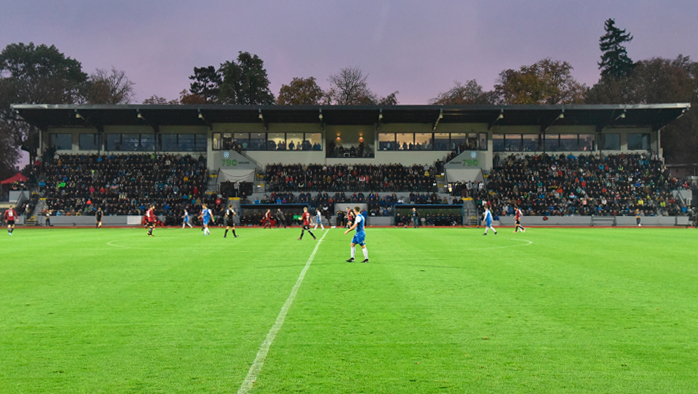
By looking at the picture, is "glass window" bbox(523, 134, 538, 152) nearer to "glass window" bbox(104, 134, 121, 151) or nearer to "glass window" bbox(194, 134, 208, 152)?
"glass window" bbox(194, 134, 208, 152)

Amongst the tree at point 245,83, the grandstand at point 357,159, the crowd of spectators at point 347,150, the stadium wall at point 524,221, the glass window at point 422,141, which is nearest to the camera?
the stadium wall at point 524,221

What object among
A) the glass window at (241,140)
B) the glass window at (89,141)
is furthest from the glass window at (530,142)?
the glass window at (89,141)

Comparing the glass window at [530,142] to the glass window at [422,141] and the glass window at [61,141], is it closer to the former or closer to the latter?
the glass window at [422,141]

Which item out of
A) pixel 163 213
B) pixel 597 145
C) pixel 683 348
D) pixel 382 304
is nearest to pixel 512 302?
pixel 382 304

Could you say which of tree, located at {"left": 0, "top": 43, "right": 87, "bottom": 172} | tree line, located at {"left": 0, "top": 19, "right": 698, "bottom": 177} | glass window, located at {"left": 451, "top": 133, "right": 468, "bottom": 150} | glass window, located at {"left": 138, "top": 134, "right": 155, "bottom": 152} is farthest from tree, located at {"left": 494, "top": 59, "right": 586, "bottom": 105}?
tree, located at {"left": 0, "top": 43, "right": 87, "bottom": 172}

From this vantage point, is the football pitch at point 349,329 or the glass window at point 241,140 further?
the glass window at point 241,140

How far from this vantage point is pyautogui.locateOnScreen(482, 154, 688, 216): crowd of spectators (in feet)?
179

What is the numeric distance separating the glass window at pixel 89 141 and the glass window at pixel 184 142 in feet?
31.0

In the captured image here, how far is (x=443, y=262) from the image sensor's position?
1695 cm

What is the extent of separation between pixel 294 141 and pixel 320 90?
2158 centimetres

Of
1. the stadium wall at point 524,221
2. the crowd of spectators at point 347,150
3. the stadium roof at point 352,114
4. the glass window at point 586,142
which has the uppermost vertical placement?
the stadium roof at point 352,114

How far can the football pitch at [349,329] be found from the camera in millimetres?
5633

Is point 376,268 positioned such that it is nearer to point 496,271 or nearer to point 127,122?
point 496,271

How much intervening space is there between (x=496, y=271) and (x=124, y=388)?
11.1 m
